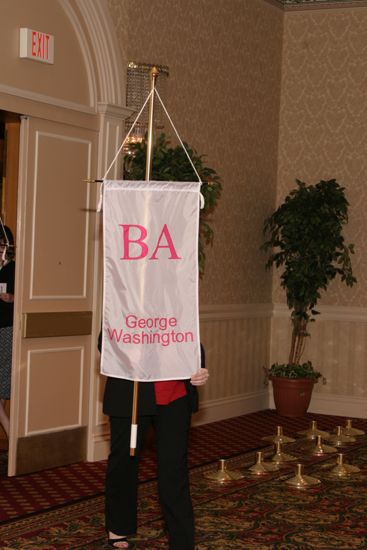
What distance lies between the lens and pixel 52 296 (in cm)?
686

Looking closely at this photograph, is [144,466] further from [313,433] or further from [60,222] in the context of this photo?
[313,433]

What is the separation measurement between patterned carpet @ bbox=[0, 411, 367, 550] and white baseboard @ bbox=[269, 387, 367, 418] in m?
2.30

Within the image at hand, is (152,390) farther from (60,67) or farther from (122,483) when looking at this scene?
(60,67)

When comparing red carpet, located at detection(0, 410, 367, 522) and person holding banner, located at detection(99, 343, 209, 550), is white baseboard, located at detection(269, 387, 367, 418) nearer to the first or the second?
red carpet, located at detection(0, 410, 367, 522)

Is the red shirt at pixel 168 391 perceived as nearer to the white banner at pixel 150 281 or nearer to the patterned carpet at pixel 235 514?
the white banner at pixel 150 281

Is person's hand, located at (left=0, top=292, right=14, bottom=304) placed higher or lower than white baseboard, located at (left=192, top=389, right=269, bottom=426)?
higher


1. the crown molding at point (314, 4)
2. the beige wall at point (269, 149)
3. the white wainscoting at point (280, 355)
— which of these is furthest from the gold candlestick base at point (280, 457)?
the crown molding at point (314, 4)

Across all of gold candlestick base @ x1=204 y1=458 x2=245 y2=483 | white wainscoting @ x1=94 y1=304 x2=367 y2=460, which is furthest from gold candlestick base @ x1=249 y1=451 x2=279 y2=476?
white wainscoting @ x1=94 y1=304 x2=367 y2=460

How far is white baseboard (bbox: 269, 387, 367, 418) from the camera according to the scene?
984 centimetres

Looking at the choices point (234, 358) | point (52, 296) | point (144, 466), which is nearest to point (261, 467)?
point (144, 466)

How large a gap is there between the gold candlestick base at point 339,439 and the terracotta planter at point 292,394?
1.16m

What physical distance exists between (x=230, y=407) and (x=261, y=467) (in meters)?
2.57

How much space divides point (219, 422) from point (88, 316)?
2.48 m

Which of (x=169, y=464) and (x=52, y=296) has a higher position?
(x=52, y=296)
